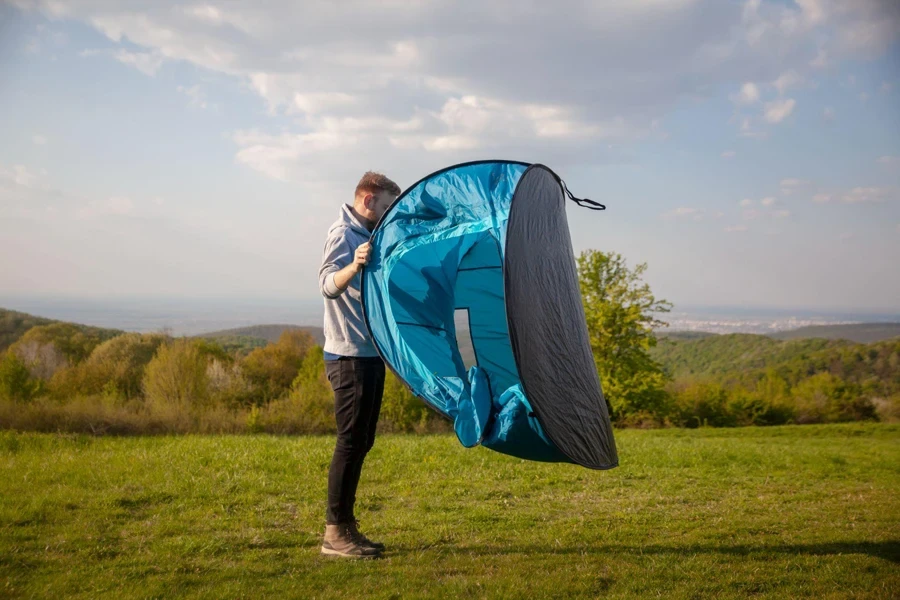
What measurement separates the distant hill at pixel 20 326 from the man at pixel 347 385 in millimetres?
18053

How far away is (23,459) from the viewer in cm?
609

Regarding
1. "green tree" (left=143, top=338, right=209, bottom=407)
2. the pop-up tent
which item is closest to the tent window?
the pop-up tent

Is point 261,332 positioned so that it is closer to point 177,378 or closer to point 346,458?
point 177,378

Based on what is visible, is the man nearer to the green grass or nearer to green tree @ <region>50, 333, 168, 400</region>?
the green grass

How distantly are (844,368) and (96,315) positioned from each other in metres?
39.9

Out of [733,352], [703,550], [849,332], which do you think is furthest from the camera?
[733,352]

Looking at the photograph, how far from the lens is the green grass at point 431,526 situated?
10.9 feet

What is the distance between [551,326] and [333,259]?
1.37m

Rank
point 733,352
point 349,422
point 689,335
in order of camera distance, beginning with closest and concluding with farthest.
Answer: point 349,422, point 733,352, point 689,335

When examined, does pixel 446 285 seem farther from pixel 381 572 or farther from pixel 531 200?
pixel 381 572

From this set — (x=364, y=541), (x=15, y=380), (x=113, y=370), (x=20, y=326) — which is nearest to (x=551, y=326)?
(x=364, y=541)

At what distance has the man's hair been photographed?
392 cm

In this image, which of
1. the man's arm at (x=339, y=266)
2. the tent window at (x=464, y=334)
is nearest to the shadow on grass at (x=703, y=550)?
the tent window at (x=464, y=334)

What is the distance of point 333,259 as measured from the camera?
3.74m
